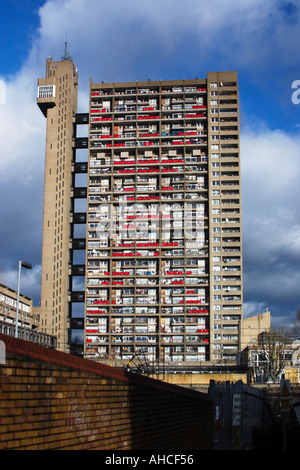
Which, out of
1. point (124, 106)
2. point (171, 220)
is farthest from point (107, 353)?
point (124, 106)

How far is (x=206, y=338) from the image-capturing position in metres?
102

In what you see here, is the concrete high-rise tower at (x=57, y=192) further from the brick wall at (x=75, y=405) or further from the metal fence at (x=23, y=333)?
the brick wall at (x=75, y=405)

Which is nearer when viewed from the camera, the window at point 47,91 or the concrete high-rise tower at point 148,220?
the concrete high-rise tower at point 148,220

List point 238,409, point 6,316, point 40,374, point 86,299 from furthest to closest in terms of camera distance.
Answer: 1. point 86,299
2. point 6,316
3. point 238,409
4. point 40,374

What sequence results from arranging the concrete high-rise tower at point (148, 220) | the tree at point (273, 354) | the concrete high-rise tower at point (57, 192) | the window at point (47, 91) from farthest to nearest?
the window at point (47, 91) → the concrete high-rise tower at point (57, 192) → the concrete high-rise tower at point (148, 220) → the tree at point (273, 354)

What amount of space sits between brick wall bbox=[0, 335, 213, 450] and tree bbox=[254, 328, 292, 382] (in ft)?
206

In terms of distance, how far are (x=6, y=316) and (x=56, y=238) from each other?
18331 millimetres

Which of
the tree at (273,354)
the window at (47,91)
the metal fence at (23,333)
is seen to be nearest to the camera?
the metal fence at (23,333)

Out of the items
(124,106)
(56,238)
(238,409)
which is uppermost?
(124,106)

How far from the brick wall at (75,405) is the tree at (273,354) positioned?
206 feet

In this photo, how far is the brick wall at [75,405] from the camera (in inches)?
345

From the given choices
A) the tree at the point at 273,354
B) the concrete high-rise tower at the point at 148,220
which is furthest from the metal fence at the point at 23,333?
the concrete high-rise tower at the point at 148,220

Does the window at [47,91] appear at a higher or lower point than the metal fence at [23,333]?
higher

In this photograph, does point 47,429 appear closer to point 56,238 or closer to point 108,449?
point 108,449
